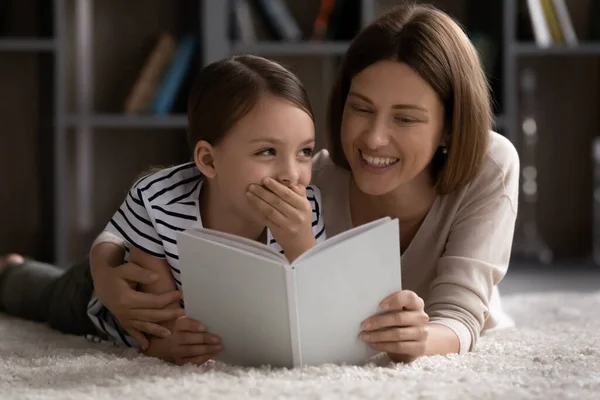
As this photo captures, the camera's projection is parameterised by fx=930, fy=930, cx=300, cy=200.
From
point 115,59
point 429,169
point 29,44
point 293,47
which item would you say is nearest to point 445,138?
point 429,169

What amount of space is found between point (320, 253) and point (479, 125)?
55cm

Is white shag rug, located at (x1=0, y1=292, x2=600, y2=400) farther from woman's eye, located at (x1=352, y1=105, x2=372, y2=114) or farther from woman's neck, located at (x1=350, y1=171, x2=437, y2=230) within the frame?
woman's eye, located at (x1=352, y1=105, x2=372, y2=114)

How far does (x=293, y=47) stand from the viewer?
125 inches

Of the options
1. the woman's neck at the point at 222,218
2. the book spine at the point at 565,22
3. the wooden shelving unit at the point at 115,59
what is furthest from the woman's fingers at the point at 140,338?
the book spine at the point at 565,22

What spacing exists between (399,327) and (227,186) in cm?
35

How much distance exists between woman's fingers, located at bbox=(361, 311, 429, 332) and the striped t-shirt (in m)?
0.28

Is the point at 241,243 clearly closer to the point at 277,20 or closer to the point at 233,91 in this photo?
the point at 233,91

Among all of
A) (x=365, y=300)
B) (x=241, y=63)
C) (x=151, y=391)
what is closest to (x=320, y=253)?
(x=365, y=300)

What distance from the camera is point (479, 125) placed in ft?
5.32

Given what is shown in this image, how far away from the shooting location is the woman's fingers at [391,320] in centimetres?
129

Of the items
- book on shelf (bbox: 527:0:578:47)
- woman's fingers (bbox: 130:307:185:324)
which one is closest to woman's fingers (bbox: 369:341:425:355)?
woman's fingers (bbox: 130:307:185:324)

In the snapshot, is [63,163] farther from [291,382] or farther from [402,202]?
[291,382]

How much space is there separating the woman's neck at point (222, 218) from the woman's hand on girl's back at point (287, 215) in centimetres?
15

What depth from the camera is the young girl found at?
1347 mm
